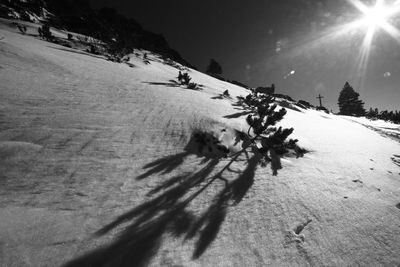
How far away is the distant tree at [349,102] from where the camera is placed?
3856 cm

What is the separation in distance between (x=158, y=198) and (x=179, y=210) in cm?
33

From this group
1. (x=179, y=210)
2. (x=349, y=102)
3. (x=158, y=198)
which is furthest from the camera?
→ (x=349, y=102)

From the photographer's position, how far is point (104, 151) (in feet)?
10.9

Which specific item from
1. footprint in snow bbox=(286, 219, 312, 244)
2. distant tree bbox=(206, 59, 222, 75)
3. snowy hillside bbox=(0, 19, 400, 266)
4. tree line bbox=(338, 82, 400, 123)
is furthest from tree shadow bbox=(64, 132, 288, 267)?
tree line bbox=(338, 82, 400, 123)

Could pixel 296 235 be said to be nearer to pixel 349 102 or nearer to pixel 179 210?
pixel 179 210

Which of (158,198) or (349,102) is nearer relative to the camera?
(158,198)

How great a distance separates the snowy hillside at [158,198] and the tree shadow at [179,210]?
0.01m

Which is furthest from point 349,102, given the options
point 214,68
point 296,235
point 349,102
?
point 296,235

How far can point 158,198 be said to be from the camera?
2594 millimetres

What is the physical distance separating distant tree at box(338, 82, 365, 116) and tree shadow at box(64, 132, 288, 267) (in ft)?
146

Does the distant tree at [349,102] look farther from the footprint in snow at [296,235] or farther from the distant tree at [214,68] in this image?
the footprint in snow at [296,235]

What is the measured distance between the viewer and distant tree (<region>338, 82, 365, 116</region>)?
127ft

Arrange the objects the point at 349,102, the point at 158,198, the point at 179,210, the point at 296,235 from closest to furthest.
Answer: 1. the point at 296,235
2. the point at 179,210
3. the point at 158,198
4. the point at 349,102

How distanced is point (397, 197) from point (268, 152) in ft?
6.92
